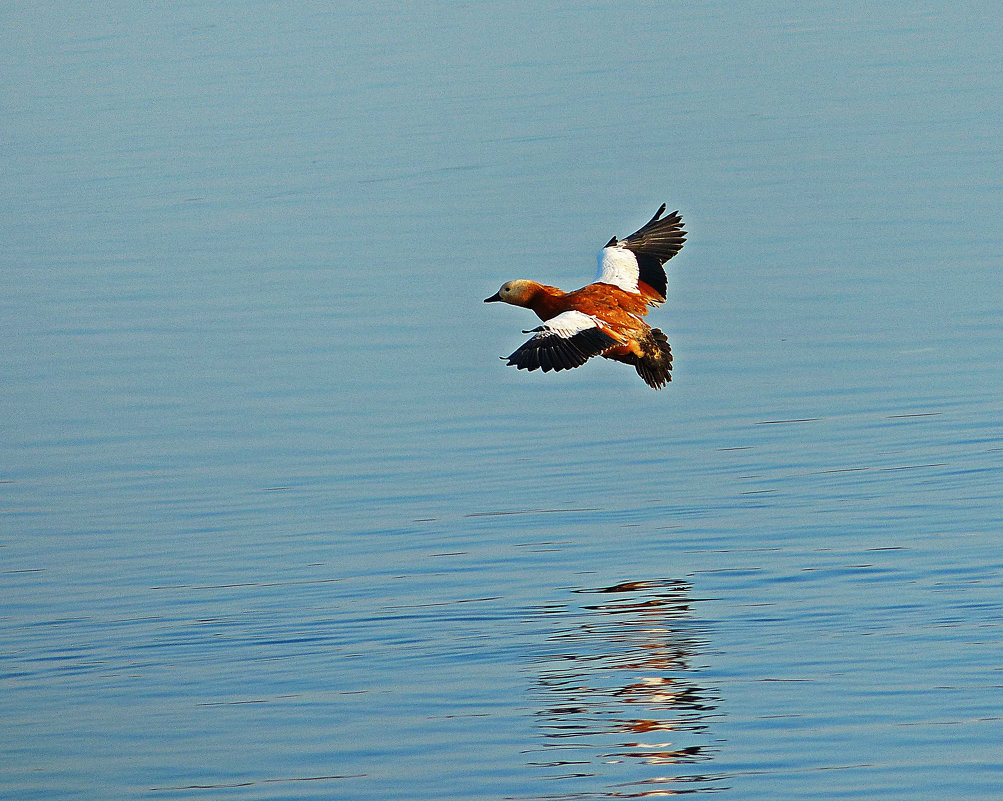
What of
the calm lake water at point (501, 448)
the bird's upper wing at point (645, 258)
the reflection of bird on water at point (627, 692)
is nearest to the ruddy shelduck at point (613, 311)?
A: the bird's upper wing at point (645, 258)

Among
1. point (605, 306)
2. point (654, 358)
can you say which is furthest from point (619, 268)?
point (654, 358)

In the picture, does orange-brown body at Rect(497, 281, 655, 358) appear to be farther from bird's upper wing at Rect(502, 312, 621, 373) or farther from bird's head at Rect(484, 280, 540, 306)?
bird's upper wing at Rect(502, 312, 621, 373)

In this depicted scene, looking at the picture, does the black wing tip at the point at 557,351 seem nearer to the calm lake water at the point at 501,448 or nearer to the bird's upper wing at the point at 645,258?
the calm lake water at the point at 501,448

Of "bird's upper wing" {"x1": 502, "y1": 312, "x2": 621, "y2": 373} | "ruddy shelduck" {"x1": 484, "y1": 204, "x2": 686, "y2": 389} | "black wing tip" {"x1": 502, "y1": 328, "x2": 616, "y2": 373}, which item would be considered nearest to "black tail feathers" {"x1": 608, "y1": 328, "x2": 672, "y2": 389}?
"ruddy shelduck" {"x1": 484, "y1": 204, "x2": 686, "y2": 389}

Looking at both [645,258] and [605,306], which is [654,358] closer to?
[605,306]

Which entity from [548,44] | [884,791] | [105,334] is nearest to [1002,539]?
[884,791]

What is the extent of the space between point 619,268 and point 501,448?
5.67 feet

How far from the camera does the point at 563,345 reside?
11.5 m

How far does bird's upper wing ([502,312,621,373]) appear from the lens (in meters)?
11.3

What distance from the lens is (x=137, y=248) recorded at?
20.7 metres

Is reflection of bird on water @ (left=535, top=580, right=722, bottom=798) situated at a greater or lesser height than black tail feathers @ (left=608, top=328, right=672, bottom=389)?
lesser

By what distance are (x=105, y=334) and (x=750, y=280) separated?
6295mm

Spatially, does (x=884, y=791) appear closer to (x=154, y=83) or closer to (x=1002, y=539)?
(x=1002, y=539)

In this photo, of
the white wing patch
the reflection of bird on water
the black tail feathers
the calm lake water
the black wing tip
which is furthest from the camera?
the white wing patch
